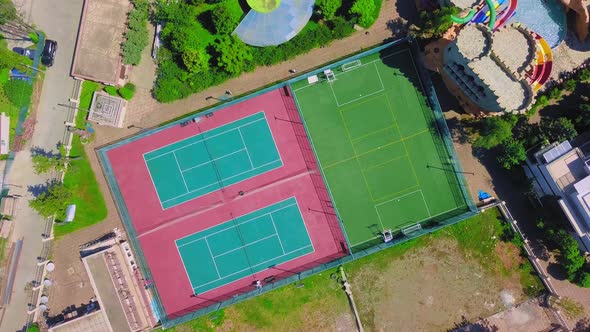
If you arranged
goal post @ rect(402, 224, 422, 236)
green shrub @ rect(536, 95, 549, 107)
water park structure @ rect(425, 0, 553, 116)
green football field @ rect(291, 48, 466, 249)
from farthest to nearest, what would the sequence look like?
green football field @ rect(291, 48, 466, 249)
goal post @ rect(402, 224, 422, 236)
green shrub @ rect(536, 95, 549, 107)
water park structure @ rect(425, 0, 553, 116)

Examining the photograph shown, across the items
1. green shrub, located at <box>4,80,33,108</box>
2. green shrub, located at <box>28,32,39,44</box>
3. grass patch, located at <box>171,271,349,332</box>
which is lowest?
Answer: grass patch, located at <box>171,271,349,332</box>

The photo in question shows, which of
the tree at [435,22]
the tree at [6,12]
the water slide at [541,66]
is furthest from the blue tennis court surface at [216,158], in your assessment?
the water slide at [541,66]

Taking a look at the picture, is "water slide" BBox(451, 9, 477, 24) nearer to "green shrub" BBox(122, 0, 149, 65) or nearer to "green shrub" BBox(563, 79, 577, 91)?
"green shrub" BBox(563, 79, 577, 91)

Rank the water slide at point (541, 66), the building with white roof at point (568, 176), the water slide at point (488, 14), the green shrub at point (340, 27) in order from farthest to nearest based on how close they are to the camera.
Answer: the green shrub at point (340, 27) < the water slide at point (541, 66) < the water slide at point (488, 14) < the building with white roof at point (568, 176)

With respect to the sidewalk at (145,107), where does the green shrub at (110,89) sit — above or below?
above

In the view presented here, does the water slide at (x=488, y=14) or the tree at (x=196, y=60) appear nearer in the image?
the water slide at (x=488, y=14)

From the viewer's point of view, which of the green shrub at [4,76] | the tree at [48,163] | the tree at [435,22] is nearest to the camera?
the tree at [435,22]

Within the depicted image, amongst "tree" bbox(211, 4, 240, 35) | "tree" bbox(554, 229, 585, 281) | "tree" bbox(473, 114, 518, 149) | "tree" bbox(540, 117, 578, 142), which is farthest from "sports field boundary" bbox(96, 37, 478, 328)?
"tree" bbox(540, 117, 578, 142)

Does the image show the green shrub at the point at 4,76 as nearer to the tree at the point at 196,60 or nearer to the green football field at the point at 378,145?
the tree at the point at 196,60

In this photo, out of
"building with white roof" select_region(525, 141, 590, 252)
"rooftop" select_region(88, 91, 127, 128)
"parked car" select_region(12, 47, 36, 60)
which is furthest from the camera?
"parked car" select_region(12, 47, 36, 60)
